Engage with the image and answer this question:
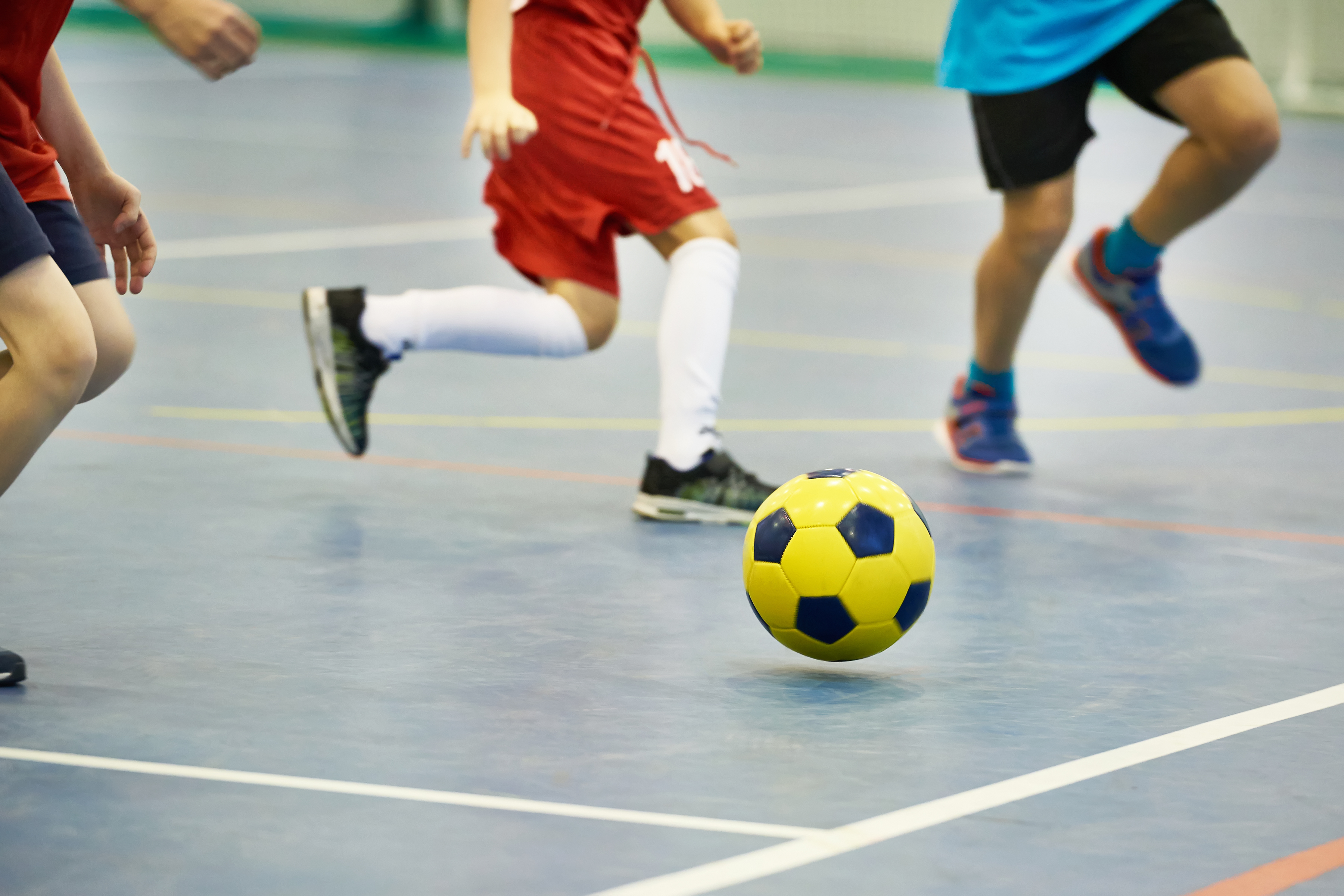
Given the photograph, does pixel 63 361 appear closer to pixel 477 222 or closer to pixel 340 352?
pixel 340 352

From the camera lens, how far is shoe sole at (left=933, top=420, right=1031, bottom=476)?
15.6 ft

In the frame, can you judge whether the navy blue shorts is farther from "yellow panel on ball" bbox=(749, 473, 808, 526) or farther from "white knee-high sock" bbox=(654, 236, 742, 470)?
"white knee-high sock" bbox=(654, 236, 742, 470)

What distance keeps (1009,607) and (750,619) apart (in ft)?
1.54

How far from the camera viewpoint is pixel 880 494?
315cm

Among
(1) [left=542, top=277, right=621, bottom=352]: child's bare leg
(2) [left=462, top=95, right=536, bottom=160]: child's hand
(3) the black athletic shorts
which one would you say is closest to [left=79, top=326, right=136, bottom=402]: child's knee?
(2) [left=462, top=95, right=536, bottom=160]: child's hand

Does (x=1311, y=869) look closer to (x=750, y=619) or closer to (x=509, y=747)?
(x=509, y=747)

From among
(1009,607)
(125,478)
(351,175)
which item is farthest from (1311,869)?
(351,175)

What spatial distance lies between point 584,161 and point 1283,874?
7.70ft

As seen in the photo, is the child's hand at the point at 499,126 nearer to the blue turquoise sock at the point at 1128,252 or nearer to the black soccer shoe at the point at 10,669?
the black soccer shoe at the point at 10,669

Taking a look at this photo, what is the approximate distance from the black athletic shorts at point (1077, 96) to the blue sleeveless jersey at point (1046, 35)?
1.2 inches

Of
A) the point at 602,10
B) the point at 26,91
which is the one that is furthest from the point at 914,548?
the point at 602,10

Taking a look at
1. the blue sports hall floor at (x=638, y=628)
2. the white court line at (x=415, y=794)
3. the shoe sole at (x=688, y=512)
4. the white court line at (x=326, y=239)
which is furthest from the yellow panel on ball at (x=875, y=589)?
the white court line at (x=326, y=239)

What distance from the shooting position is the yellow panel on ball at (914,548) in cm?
308

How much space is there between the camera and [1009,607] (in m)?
3.49
